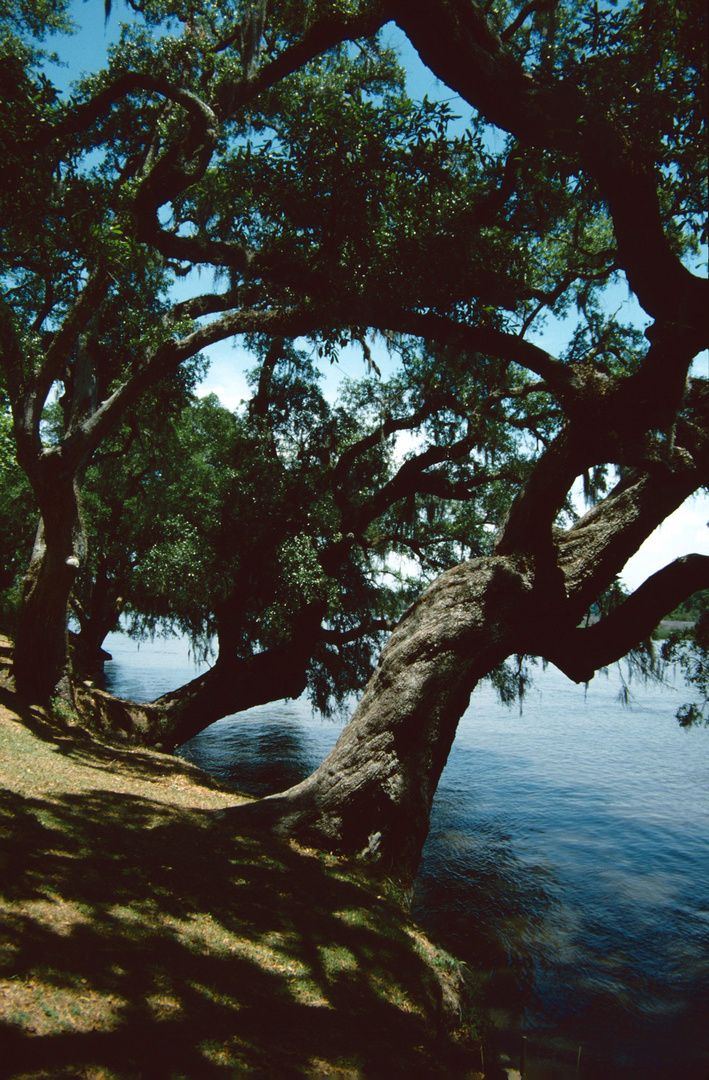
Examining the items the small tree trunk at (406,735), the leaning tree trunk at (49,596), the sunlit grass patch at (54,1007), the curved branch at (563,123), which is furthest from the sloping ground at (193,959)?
the curved branch at (563,123)

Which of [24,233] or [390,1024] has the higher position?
[24,233]

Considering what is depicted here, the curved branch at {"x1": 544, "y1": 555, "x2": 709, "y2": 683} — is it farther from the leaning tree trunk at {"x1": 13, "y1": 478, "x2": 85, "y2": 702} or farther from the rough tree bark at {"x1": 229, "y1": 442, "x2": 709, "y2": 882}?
the leaning tree trunk at {"x1": 13, "y1": 478, "x2": 85, "y2": 702}

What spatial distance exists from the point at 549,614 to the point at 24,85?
867 centimetres

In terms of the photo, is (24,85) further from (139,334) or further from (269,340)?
(269,340)

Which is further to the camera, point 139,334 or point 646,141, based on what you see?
point 139,334

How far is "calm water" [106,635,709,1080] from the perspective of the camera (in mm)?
6734

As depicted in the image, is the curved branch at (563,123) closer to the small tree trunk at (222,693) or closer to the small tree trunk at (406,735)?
the small tree trunk at (406,735)

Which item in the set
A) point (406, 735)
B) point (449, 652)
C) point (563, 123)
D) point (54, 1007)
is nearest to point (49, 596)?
point (406, 735)

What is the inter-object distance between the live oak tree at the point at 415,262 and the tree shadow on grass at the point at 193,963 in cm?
143

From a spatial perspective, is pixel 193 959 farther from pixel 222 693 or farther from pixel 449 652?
pixel 222 693

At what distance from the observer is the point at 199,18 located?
11297 millimetres

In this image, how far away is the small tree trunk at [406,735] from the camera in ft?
22.5

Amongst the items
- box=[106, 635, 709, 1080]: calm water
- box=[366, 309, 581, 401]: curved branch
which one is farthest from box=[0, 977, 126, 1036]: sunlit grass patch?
box=[366, 309, 581, 401]: curved branch

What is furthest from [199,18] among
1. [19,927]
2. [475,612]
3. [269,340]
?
[19,927]
